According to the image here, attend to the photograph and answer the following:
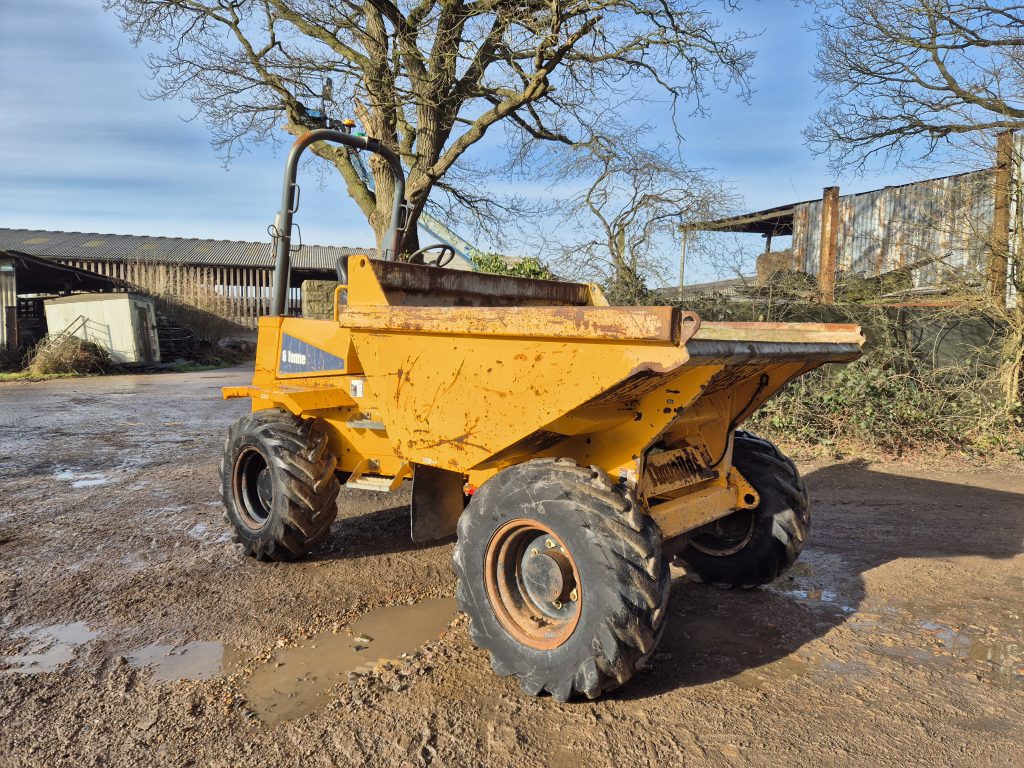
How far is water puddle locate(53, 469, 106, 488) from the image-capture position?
6309 mm

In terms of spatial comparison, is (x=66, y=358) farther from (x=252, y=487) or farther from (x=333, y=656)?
(x=333, y=656)

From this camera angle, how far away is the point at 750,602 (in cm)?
371

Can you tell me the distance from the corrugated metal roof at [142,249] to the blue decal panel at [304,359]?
26716 millimetres

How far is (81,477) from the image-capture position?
6.56 metres

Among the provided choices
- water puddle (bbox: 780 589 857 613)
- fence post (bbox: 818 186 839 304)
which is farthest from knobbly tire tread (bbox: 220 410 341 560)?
fence post (bbox: 818 186 839 304)

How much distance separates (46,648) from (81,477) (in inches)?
150

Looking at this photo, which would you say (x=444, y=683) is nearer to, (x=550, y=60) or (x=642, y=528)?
(x=642, y=528)

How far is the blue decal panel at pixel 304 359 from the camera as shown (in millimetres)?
4193

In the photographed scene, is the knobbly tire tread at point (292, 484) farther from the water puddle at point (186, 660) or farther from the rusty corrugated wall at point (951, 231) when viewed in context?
the rusty corrugated wall at point (951, 231)

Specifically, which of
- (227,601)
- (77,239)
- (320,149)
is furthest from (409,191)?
(77,239)

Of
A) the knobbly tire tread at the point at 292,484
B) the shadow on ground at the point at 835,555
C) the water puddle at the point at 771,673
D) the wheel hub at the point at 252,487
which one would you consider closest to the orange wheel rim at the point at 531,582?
the shadow on ground at the point at 835,555

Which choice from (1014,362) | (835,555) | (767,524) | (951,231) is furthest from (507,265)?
(767,524)

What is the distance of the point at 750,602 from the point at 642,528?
152 centimetres

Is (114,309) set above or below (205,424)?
above
